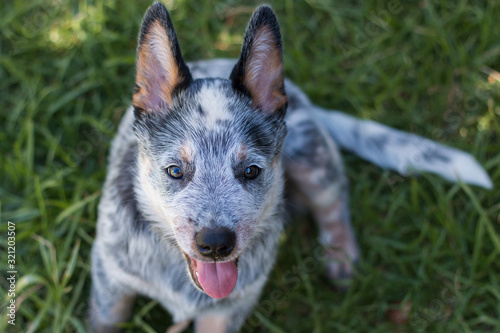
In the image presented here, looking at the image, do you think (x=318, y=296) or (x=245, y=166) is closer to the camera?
(x=245, y=166)

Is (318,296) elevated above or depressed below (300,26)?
below

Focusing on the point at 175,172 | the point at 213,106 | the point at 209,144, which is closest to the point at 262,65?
the point at 213,106

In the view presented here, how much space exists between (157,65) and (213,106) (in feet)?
1.34

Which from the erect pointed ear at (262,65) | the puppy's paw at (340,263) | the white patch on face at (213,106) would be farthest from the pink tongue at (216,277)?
the puppy's paw at (340,263)

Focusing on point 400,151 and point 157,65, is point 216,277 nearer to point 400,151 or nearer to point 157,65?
point 157,65

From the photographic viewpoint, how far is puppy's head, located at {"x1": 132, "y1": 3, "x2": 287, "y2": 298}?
9.48ft

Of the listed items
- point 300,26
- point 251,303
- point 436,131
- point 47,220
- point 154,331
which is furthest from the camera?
point 300,26

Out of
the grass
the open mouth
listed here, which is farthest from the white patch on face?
the grass

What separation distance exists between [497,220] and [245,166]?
293 cm

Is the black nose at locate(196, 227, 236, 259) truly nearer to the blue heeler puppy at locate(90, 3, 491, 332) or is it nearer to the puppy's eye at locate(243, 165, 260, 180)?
the blue heeler puppy at locate(90, 3, 491, 332)

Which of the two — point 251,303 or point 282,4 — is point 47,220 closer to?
point 251,303

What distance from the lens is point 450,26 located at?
561cm

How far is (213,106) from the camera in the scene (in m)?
3.12

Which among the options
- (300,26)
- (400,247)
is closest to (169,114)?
(400,247)
